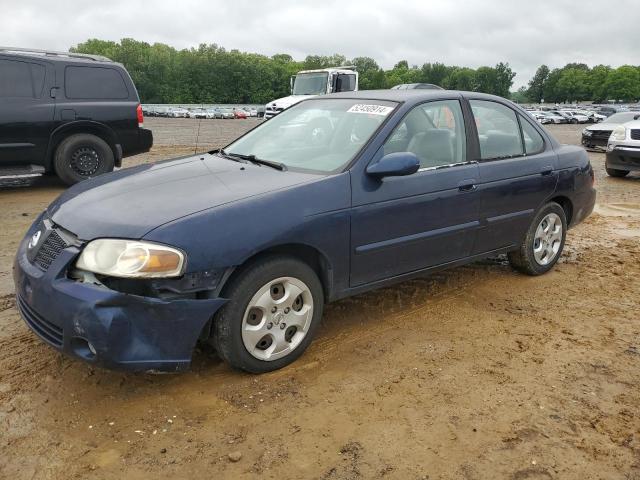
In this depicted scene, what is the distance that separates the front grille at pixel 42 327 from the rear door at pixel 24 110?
19.5 feet

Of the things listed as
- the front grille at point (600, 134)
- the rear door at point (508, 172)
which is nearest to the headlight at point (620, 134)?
the front grille at point (600, 134)

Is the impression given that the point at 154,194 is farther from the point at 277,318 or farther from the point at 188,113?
the point at 188,113

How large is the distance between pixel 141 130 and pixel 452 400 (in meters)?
7.90

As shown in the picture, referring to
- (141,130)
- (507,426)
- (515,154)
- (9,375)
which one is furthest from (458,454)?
(141,130)

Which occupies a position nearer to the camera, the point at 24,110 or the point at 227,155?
the point at 227,155

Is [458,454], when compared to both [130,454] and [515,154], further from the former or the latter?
[515,154]

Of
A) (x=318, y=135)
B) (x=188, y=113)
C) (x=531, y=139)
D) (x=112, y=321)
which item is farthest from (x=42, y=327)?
(x=188, y=113)

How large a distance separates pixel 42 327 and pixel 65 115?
650 centimetres

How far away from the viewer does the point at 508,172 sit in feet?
14.8

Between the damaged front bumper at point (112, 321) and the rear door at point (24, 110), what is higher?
the rear door at point (24, 110)

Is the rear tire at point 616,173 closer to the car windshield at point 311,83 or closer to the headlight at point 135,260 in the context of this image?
the car windshield at point 311,83

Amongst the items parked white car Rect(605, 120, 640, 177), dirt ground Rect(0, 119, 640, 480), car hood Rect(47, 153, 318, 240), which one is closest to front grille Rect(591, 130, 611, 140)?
parked white car Rect(605, 120, 640, 177)

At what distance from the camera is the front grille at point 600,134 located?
18.1m

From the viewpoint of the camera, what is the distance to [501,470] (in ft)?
8.29
